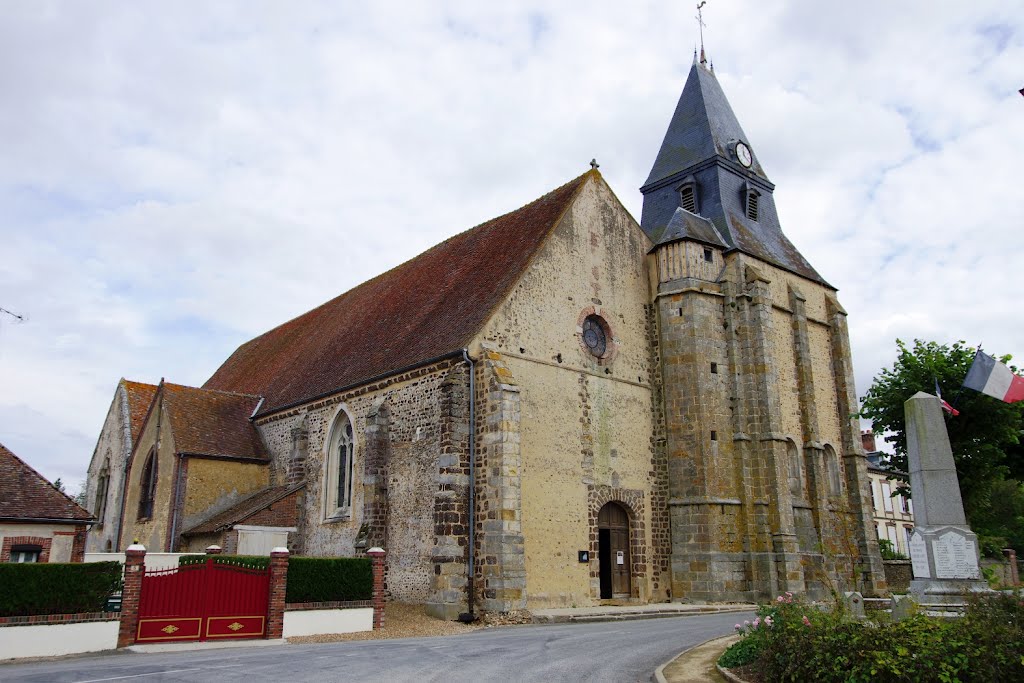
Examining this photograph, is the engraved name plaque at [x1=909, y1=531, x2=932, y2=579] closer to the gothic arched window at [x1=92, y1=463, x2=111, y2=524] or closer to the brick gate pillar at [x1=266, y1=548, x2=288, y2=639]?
the brick gate pillar at [x1=266, y1=548, x2=288, y2=639]

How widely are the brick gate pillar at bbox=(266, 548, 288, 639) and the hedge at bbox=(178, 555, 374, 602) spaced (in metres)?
0.26

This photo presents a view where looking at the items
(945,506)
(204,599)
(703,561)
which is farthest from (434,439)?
(945,506)

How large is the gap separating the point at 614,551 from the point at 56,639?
39.1 feet

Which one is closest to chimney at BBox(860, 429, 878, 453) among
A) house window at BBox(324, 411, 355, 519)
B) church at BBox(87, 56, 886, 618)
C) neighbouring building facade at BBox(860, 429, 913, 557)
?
neighbouring building facade at BBox(860, 429, 913, 557)

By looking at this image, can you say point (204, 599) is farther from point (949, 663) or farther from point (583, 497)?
point (949, 663)

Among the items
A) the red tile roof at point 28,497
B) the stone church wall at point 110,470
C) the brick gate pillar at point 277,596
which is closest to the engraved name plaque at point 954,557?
the brick gate pillar at point 277,596

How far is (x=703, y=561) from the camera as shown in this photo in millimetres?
19094

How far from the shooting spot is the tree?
19.2 m

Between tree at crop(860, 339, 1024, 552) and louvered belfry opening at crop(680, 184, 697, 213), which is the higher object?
louvered belfry opening at crop(680, 184, 697, 213)

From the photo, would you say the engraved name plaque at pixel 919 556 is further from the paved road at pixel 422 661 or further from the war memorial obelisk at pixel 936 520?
the paved road at pixel 422 661

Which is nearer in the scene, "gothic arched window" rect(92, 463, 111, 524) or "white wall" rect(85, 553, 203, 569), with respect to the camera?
"white wall" rect(85, 553, 203, 569)

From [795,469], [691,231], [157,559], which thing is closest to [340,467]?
[157,559]

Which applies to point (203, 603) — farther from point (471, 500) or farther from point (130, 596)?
point (471, 500)

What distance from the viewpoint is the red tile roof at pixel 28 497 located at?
16.4 meters
